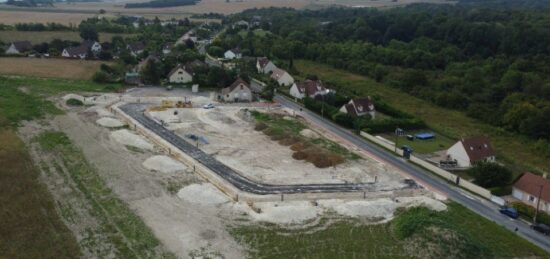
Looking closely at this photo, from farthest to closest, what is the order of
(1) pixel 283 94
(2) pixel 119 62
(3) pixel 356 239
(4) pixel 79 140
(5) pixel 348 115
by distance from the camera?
1. (2) pixel 119 62
2. (1) pixel 283 94
3. (5) pixel 348 115
4. (4) pixel 79 140
5. (3) pixel 356 239

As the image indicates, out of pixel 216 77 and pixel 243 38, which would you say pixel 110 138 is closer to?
pixel 216 77

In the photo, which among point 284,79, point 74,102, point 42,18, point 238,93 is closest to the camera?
point 74,102

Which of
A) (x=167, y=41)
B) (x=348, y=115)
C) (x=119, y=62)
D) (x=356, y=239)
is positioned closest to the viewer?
(x=356, y=239)

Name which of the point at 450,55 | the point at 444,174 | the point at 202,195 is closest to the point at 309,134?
the point at 444,174

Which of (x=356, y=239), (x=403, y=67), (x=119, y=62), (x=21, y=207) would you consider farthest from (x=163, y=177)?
(x=403, y=67)

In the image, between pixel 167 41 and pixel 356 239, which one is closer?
pixel 356 239

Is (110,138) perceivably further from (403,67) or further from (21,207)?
(403,67)

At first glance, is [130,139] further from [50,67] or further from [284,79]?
[50,67]
